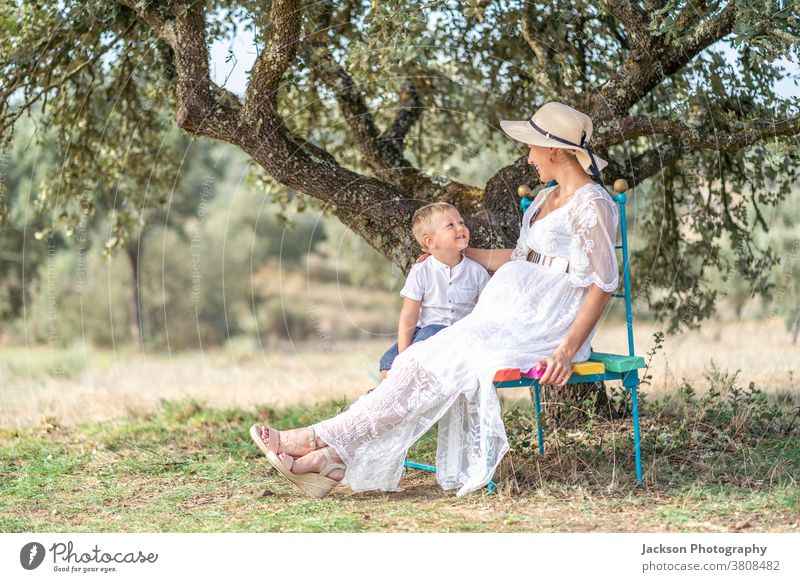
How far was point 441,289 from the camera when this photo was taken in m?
4.29

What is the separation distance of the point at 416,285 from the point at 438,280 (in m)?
0.11

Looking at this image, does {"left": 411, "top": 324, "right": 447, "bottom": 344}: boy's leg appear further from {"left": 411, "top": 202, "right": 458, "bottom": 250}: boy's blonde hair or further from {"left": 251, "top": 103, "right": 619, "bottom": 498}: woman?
{"left": 411, "top": 202, "right": 458, "bottom": 250}: boy's blonde hair

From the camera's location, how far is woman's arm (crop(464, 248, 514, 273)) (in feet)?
14.5

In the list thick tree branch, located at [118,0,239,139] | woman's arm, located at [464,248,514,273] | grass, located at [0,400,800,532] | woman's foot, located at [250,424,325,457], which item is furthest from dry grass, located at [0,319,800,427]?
woman's foot, located at [250,424,325,457]

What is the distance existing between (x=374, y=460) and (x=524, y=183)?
6.36 ft

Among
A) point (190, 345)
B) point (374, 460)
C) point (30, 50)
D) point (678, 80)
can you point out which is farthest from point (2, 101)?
point (190, 345)

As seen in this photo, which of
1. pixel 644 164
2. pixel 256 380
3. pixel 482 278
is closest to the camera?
pixel 482 278

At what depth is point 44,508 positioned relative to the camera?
13.3 ft

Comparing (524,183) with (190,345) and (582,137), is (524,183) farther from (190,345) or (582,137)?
(190,345)

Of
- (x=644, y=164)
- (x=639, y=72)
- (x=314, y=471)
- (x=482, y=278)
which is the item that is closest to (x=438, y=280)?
(x=482, y=278)

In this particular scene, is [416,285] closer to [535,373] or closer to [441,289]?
[441,289]

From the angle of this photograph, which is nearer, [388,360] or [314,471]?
[314,471]

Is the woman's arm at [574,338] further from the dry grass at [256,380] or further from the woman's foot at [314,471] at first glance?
the dry grass at [256,380]

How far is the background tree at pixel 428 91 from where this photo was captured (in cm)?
452
